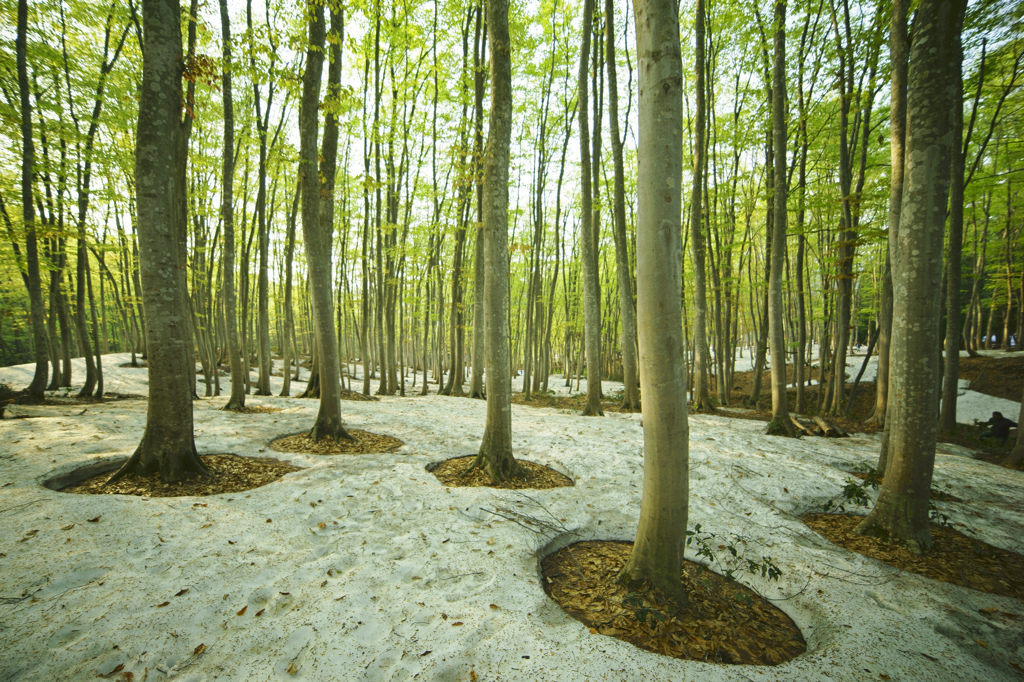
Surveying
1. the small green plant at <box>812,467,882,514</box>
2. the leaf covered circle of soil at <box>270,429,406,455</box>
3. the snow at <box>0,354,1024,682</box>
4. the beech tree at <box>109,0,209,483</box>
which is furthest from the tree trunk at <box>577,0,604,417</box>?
the beech tree at <box>109,0,209,483</box>

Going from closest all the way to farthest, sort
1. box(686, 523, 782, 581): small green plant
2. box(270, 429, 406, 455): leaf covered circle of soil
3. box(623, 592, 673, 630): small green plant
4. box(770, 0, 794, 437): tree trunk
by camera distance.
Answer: box(623, 592, 673, 630): small green plant, box(686, 523, 782, 581): small green plant, box(270, 429, 406, 455): leaf covered circle of soil, box(770, 0, 794, 437): tree trunk

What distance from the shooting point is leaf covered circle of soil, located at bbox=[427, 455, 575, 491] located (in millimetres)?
5156

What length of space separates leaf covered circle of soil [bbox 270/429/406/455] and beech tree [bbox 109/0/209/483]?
1749 mm

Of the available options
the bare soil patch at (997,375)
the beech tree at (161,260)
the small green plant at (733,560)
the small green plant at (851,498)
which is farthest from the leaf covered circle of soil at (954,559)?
the bare soil patch at (997,375)

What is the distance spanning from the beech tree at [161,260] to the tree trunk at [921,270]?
7.85 metres

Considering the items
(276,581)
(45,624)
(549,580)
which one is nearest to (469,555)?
(549,580)

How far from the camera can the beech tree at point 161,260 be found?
4.45 metres

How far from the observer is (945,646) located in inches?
102

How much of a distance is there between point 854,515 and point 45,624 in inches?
286

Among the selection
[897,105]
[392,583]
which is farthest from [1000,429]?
[392,583]

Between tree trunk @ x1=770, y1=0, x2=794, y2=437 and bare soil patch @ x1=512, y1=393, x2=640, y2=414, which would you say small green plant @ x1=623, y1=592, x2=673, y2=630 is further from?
bare soil patch @ x1=512, y1=393, x2=640, y2=414

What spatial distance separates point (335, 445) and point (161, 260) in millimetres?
3631

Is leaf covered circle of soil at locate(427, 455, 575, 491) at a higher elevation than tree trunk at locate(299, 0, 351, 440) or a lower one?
lower

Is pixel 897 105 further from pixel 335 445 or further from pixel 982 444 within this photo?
pixel 335 445
